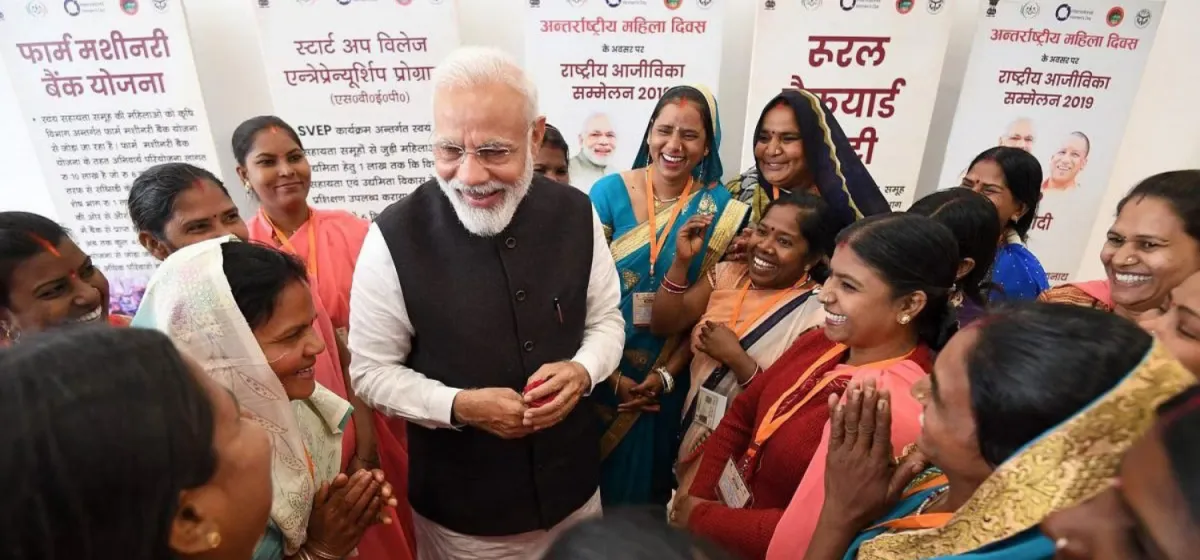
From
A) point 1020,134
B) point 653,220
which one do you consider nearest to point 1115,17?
point 1020,134

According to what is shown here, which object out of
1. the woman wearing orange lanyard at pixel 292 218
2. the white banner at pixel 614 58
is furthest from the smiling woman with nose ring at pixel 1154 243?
the woman wearing orange lanyard at pixel 292 218

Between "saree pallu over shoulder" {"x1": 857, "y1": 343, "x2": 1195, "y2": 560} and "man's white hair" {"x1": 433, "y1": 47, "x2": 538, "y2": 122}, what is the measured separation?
1285mm

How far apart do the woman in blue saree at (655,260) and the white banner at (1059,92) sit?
223 centimetres

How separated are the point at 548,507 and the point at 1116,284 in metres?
2.00

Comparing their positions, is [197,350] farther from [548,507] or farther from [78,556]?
[548,507]

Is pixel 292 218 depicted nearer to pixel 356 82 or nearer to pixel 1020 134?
pixel 356 82

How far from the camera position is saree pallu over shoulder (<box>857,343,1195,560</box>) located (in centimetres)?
77

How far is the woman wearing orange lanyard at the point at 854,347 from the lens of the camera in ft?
4.76

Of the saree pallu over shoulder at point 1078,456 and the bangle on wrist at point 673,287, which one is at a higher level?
the saree pallu over shoulder at point 1078,456

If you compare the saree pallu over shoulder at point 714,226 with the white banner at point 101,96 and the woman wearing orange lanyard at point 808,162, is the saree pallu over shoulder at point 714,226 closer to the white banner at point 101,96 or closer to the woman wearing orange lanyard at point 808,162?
the woman wearing orange lanyard at point 808,162

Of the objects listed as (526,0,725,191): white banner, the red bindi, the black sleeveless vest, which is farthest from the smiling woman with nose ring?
the red bindi

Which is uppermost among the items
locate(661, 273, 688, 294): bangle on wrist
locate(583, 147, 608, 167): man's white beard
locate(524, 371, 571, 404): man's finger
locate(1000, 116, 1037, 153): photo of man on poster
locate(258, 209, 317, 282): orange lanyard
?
locate(1000, 116, 1037, 153): photo of man on poster

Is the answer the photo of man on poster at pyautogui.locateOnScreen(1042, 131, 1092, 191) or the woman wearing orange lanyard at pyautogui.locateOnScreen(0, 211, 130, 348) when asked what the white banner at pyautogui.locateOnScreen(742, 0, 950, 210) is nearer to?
the photo of man on poster at pyautogui.locateOnScreen(1042, 131, 1092, 191)

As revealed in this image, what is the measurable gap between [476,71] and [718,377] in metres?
1.32
